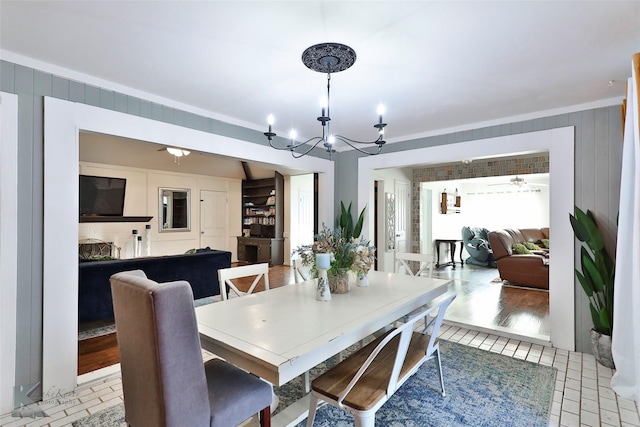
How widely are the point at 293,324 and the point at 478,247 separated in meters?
7.20

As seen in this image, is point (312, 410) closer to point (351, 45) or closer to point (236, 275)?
point (236, 275)

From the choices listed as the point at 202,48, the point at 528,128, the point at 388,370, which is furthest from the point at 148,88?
the point at 528,128

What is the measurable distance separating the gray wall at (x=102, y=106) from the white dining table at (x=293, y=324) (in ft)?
4.17

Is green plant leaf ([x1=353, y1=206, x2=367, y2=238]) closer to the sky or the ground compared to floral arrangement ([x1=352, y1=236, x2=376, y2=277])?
closer to the sky

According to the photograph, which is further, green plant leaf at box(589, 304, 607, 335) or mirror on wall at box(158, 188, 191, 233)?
mirror on wall at box(158, 188, 191, 233)

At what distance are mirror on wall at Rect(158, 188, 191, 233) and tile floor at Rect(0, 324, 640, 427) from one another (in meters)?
5.23

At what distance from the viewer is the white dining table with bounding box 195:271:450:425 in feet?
4.37

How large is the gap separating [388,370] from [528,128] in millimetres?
2839

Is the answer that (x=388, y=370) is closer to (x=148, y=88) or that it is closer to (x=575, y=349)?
(x=575, y=349)

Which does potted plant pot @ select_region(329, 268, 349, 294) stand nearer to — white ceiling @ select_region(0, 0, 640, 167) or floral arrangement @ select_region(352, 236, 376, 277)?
floral arrangement @ select_region(352, 236, 376, 277)

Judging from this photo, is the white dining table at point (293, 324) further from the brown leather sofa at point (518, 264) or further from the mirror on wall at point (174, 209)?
the mirror on wall at point (174, 209)

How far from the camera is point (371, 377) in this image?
1.71 m

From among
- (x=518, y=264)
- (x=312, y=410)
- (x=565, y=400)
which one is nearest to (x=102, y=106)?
(x=312, y=410)

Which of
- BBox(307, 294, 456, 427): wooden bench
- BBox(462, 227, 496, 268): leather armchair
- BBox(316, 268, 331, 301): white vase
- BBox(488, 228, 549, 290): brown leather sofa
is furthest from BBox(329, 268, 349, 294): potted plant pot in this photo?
BBox(462, 227, 496, 268): leather armchair
